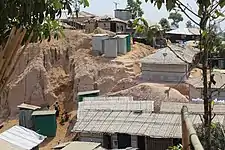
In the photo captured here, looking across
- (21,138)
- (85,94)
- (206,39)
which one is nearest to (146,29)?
(206,39)

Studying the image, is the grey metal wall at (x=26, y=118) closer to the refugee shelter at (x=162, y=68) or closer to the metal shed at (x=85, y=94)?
the metal shed at (x=85, y=94)

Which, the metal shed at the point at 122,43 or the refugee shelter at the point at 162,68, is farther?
the metal shed at the point at 122,43

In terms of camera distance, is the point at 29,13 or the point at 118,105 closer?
the point at 29,13

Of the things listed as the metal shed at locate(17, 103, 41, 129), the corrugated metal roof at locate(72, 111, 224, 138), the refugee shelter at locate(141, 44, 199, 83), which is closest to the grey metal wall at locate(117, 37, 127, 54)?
the refugee shelter at locate(141, 44, 199, 83)

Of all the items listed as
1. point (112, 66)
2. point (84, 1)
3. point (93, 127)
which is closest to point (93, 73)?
point (112, 66)

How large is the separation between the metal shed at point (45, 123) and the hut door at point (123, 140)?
12.5ft

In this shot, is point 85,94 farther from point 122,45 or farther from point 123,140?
point 123,140

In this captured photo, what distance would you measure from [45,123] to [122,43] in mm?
7640

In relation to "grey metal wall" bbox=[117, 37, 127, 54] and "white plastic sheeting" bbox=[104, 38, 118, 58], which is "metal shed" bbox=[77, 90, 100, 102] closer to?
"white plastic sheeting" bbox=[104, 38, 118, 58]

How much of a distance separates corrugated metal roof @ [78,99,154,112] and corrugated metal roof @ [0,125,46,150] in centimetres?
229

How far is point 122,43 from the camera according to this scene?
74.2ft

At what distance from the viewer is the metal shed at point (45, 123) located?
16.3 m

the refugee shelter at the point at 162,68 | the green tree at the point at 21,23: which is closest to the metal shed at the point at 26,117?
the refugee shelter at the point at 162,68

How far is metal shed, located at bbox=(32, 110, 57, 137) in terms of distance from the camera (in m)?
16.3
